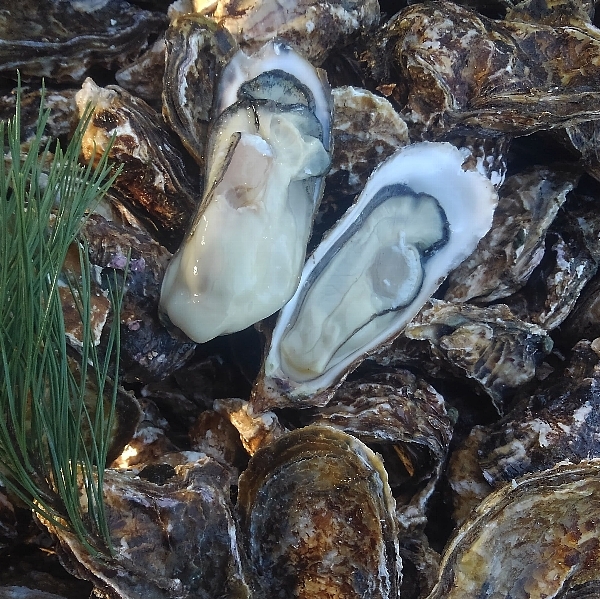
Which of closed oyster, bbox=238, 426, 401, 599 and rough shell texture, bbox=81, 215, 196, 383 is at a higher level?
rough shell texture, bbox=81, 215, 196, 383

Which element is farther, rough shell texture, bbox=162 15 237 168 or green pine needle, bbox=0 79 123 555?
rough shell texture, bbox=162 15 237 168

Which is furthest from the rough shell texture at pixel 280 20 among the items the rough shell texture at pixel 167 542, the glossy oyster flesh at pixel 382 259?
the rough shell texture at pixel 167 542

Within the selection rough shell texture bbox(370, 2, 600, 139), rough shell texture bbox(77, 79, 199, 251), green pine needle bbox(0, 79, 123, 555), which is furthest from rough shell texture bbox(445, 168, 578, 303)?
green pine needle bbox(0, 79, 123, 555)

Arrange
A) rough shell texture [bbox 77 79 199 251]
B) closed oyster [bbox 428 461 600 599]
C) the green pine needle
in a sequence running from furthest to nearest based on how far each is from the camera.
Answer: rough shell texture [bbox 77 79 199 251], closed oyster [bbox 428 461 600 599], the green pine needle

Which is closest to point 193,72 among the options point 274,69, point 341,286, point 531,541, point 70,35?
point 274,69

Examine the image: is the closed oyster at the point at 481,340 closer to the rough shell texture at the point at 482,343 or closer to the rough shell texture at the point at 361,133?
the rough shell texture at the point at 482,343

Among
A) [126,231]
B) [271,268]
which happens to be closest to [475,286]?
[271,268]

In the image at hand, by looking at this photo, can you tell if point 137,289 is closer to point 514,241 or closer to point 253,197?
point 253,197

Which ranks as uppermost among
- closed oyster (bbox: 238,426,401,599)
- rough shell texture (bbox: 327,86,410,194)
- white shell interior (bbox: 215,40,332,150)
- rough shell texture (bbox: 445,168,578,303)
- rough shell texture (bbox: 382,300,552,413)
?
white shell interior (bbox: 215,40,332,150)

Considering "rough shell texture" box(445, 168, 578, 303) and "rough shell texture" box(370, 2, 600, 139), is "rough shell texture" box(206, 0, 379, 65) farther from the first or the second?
"rough shell texture" box(445, 168, 578, 303)
